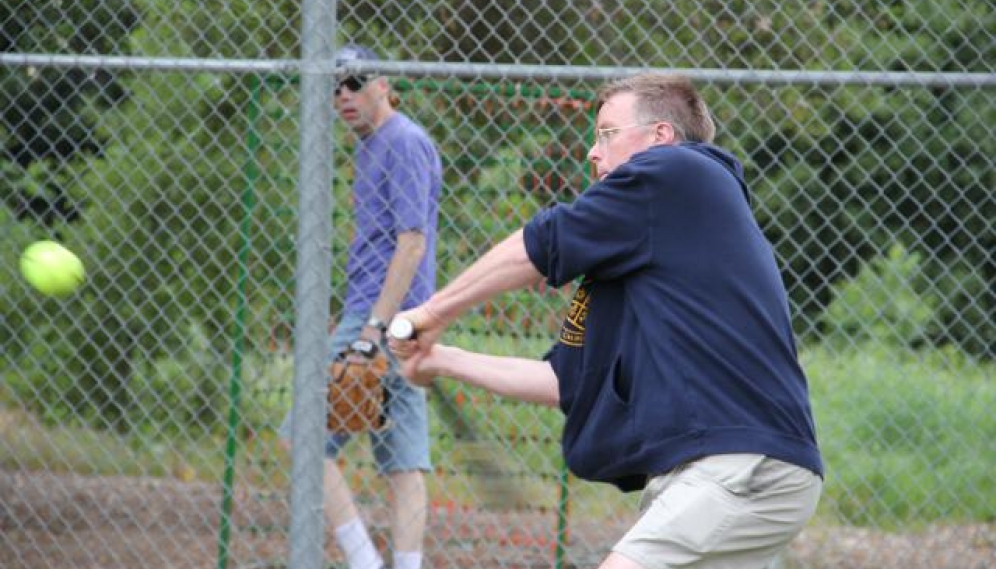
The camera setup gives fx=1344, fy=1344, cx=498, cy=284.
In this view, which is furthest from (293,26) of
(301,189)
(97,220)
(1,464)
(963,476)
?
(963,476)

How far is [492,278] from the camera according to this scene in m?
2.91

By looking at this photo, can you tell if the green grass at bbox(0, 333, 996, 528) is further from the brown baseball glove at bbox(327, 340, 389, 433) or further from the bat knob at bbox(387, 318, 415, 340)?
the bat knob at bbox(387, 318, 415, 340)

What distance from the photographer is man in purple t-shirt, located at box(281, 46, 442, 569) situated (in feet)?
16.0

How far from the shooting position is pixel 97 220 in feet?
21.5

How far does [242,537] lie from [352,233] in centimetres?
156

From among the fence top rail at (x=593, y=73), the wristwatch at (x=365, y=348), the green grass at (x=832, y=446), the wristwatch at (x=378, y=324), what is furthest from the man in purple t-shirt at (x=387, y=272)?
the green grass at (x=832, y=446)

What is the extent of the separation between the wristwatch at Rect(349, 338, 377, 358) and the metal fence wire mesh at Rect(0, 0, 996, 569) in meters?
0.70

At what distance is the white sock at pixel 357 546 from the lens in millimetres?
4988

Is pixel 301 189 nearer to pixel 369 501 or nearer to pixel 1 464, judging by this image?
pixel 369 501

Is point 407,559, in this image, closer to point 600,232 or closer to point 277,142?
point 277,142

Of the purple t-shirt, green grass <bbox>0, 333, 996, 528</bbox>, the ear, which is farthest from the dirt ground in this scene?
the ear

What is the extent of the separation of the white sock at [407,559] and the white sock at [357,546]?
0.10 meters

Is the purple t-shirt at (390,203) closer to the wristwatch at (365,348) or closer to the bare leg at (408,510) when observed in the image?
the wristwatch at (365,348)

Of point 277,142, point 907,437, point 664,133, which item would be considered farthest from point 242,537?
point 664,133
